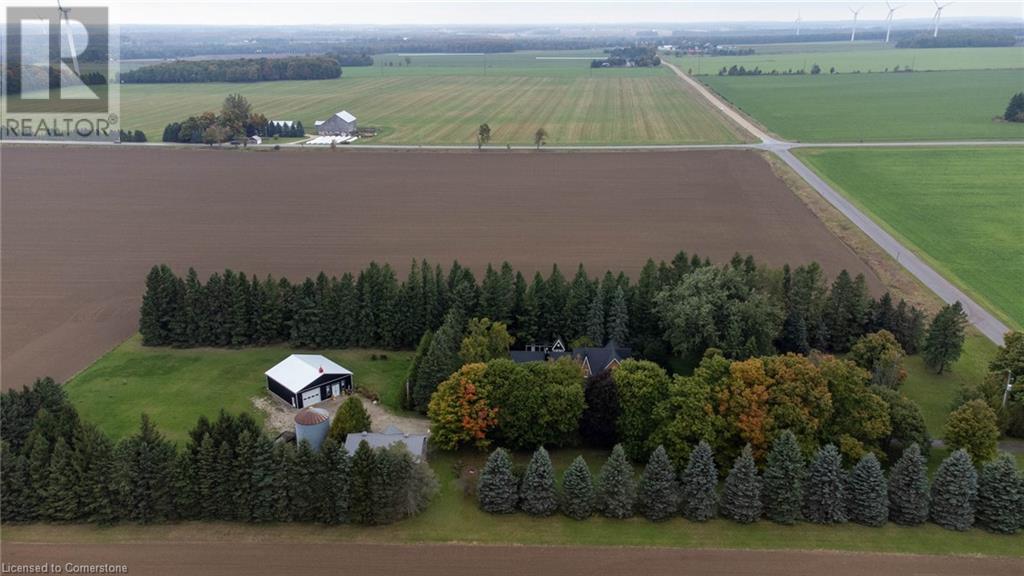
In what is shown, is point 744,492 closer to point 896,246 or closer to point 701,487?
point 701,487

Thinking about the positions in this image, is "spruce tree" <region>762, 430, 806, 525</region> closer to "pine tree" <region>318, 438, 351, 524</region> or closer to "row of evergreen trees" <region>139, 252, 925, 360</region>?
"row of evergreen trees" <region>139, 252, 925, 360</region>

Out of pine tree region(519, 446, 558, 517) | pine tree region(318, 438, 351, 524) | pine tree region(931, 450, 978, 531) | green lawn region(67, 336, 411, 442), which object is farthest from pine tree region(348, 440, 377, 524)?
pine tree region(931, 450, 978, 531)

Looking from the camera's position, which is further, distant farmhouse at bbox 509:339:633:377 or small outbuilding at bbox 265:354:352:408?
distant farmhouse at bbox 509:339:633:377

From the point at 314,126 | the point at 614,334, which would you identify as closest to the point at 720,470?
the point at 614,334

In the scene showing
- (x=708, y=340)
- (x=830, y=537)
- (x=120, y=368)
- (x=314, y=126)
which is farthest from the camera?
(x=314, y=126)

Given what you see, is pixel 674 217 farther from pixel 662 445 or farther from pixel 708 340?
pixel 662 445
